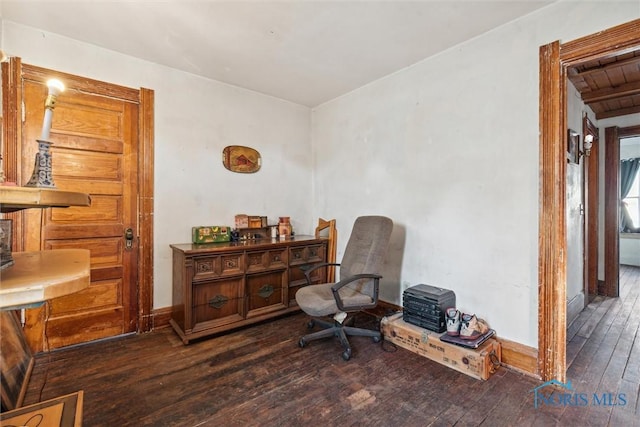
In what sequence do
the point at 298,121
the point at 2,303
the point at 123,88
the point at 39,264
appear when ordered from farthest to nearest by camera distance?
the point at 298,121
the point at 123,88
the point at 39,264
the point at 2,303

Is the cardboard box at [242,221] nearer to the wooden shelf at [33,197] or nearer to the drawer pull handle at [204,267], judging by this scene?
the drawer pull handle at [204,267]

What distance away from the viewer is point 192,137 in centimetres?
308

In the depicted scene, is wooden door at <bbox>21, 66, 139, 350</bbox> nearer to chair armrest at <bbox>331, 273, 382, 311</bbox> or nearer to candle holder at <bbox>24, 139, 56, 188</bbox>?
candle holder at <bbox>24, 139, 56, 188</bbox>

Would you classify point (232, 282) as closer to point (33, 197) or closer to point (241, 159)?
point (241, 159)

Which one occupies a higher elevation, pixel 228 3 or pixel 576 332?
pixel 228 3

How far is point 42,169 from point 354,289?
2.26 m

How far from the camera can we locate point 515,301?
2.20 m

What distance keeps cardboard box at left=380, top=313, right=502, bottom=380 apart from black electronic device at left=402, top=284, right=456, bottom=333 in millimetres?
54

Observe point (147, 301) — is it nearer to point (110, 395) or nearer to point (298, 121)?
point (110, 395)

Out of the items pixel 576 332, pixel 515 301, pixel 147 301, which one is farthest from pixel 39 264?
pixel 576 332

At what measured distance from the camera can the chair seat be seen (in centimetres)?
232

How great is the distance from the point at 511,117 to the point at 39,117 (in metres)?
3.67

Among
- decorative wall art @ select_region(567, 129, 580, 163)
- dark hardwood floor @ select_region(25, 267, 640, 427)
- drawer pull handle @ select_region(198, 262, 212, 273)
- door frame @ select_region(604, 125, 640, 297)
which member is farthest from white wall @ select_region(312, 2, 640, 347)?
door frame @ select_region(604, 125, 640, 297)

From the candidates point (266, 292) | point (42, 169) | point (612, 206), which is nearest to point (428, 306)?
point (266, 292)
